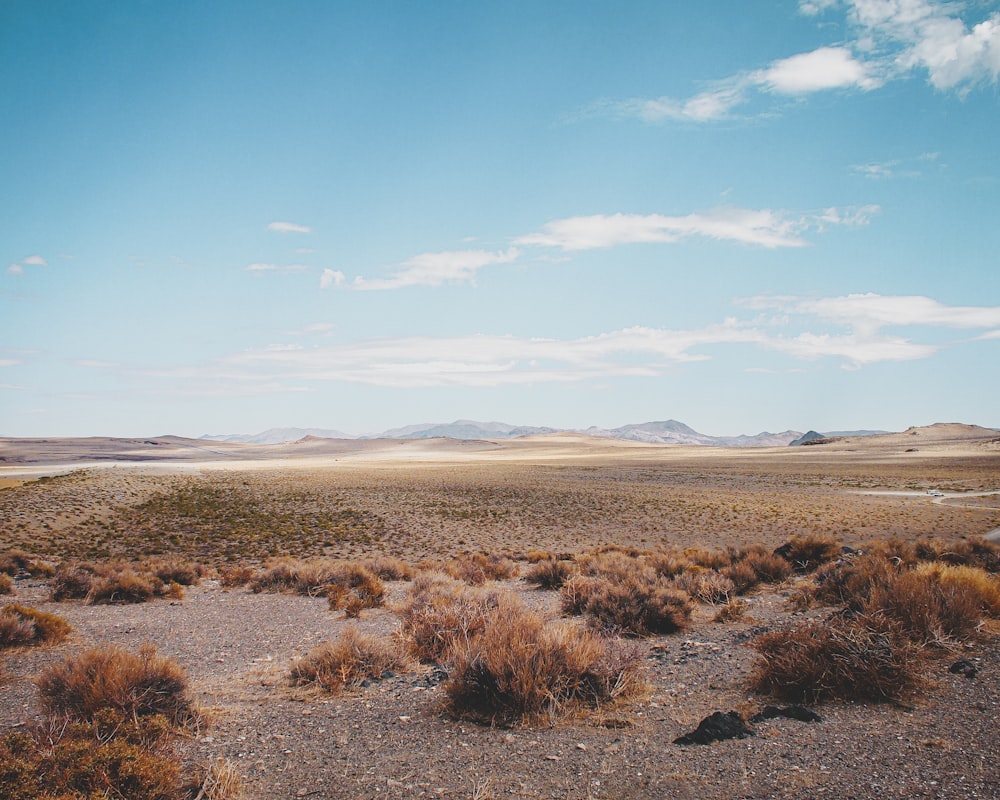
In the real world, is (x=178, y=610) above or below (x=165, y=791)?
below

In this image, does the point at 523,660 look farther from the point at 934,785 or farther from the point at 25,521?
the point at 25,521

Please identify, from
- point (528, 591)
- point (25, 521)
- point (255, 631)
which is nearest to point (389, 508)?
point (25, 521)

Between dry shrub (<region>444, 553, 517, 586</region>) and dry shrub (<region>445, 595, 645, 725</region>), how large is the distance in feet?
31.3

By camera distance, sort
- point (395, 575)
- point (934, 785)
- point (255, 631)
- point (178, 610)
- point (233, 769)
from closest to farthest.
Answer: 1. point (934, 785)
2. point (233, 769)
3. point (255, 631)
4. point (178, 610)
5. point (395, 575)

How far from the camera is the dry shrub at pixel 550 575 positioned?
15.4m

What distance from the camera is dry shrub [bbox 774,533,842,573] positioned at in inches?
614

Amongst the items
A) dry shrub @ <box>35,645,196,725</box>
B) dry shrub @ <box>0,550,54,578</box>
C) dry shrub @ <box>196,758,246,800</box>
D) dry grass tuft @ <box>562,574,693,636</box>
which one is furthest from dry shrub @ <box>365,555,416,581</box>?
dry shrub @ <box>196,758,246,800</box>

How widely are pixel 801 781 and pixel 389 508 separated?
33.6 m

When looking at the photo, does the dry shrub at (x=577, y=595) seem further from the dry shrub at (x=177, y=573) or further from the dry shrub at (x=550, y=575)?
the dry shrub at (x=177, y=573)

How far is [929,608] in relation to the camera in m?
7.20

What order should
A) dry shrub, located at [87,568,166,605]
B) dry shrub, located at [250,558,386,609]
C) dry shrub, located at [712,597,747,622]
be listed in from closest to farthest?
dry shrub, located at [712,597,747,622], dry shrub, located at [87,568,166,605], dry shrub, located at [250,558,386,609]

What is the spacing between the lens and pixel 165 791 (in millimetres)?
4281

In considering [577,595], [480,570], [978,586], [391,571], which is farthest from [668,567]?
[391,571]

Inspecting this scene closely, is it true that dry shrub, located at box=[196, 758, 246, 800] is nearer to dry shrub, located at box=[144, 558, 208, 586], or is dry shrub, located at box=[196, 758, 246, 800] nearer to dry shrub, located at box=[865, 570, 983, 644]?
dry shrub, located at box=[865, 570, 983, 644]
